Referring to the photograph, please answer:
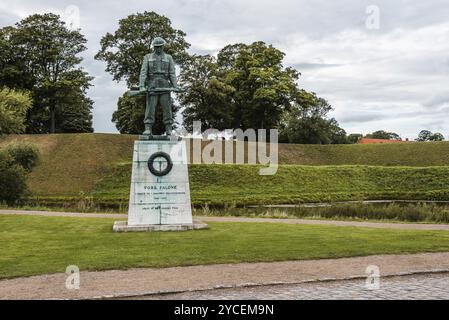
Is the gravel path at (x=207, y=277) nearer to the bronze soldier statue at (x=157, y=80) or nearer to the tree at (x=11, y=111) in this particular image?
the bronze soldier statue at (x=157, y=80)

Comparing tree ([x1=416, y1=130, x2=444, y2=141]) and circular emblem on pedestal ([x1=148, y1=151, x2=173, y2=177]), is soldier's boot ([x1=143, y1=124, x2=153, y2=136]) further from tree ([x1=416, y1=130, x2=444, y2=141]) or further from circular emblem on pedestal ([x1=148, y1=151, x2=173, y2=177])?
tree ([x1=416, y1=130, x2=444, y2=141])

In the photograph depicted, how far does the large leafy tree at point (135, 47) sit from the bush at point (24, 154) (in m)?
16.7

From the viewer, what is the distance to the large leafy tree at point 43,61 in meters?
57.8

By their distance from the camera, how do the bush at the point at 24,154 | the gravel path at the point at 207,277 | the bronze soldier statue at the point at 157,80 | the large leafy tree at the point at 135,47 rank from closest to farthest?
the gravel path at the point at 207,277, the bronze soldier statue at the point at 157,80, the bush at the point at 24,154, the large leafy tree at the point at 135,47

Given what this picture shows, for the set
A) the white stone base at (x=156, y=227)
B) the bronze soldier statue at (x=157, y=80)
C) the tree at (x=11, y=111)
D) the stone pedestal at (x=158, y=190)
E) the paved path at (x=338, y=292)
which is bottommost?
the paved path at (x=338, y=292)

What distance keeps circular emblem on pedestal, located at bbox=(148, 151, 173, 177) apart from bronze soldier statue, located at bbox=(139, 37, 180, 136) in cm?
110

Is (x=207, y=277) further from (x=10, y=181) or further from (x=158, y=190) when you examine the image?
(x=10, y=181)

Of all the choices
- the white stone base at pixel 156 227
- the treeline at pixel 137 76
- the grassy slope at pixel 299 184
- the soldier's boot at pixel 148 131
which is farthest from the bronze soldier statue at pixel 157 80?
the treeline at pixel 137 76

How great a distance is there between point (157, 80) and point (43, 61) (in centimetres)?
4616

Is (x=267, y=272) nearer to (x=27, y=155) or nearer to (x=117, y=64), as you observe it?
(x=27, y=155)

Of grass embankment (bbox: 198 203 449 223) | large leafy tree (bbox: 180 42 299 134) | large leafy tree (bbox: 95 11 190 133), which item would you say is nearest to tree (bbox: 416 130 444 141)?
large leafy tree (bbox: 180 42 299 134)

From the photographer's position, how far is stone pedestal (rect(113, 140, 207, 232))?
1752 centimetres

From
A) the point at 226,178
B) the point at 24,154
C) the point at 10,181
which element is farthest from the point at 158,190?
the point at 226,178

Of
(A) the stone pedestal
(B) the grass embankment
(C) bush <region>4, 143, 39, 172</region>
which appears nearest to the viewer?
(A) the stone pedestal
